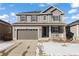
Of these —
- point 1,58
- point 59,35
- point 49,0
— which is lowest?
point 1,58

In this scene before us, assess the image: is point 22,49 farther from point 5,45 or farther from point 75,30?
point 75,30

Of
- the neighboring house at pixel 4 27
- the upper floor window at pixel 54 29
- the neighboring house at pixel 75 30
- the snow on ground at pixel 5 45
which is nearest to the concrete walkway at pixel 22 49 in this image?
the snow on ground at pixel 5 45

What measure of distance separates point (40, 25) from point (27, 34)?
1.46 m

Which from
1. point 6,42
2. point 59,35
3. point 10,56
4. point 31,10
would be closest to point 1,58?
point 10,56

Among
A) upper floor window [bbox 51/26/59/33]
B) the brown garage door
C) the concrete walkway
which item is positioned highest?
upper floor window [bbox 51/26/59/33]

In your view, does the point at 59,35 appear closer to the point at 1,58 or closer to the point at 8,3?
the point at 8,3

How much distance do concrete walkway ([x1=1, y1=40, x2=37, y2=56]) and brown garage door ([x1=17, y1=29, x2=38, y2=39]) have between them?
0.54 m

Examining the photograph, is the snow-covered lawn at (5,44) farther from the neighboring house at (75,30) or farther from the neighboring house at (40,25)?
the neighboring house at (75,30)

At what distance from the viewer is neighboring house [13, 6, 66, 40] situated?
16.6m

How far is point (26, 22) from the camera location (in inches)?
707

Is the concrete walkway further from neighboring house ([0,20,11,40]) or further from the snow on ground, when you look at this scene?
neighboring house ([0,20,11,40])

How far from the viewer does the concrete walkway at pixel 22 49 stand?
12270mm

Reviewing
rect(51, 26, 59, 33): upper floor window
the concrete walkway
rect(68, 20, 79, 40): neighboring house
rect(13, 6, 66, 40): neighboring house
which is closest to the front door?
rect(13, 6, 66, 40): neighboring house

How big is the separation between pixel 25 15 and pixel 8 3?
4217 mm
